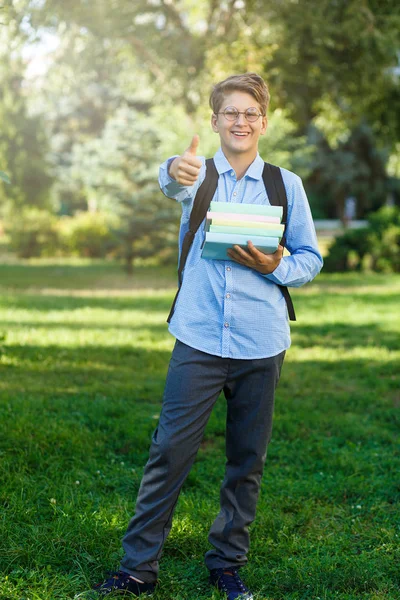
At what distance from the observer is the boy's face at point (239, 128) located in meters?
3.04

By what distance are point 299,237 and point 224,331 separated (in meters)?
0.51

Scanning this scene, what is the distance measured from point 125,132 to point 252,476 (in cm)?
1770

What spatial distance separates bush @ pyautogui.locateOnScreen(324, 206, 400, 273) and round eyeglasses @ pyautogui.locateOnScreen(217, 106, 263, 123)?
1735cm

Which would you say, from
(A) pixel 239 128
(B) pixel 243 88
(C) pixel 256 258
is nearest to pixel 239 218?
(C) pixel 256 258

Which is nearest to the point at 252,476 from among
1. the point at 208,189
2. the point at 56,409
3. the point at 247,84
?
the point at 208,189

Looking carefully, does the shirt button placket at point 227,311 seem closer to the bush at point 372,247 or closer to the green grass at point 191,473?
the green grass at point 191,473

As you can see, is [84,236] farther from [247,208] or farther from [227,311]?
[247,208]

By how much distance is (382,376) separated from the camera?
7797 mm

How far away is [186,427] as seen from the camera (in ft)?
10.2

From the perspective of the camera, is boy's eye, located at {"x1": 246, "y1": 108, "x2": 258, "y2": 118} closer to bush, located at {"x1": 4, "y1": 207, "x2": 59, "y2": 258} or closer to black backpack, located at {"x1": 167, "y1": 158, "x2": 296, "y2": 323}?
black backpack, located at {"x1": 167, "y1": 158, "x2": 296, "y2": 323}

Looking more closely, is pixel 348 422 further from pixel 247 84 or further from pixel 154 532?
pixel 247 84

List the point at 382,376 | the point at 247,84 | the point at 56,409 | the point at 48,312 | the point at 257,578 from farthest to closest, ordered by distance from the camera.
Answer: the point at 48,312 < the point at 382,376 < the point at 56,409 < the point at 257,578 < the point at 247,84

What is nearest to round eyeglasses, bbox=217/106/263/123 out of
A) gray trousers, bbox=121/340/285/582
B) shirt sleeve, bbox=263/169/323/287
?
shirt sleeve, bbox=263/169/323/287

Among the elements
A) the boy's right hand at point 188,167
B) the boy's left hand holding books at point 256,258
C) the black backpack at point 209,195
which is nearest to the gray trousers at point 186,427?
the black backpack at point 209,195
